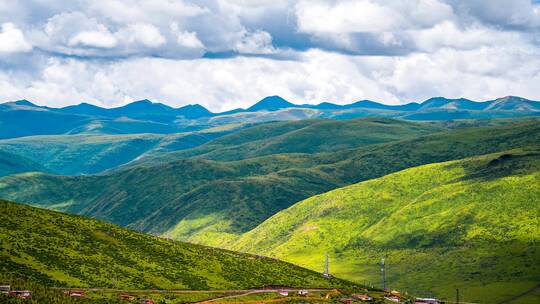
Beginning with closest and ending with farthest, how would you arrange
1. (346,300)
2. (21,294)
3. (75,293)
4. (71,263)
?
(21,294) → (75,293) → (71,263) → (346,300)

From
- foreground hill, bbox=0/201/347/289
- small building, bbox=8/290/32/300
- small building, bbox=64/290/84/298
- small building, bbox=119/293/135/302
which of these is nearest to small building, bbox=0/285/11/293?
small building, bbox=8/290/32/300

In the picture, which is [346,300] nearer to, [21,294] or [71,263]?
[71,263]

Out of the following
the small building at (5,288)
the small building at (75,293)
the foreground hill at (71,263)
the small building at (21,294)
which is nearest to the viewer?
the small building at (21,294)

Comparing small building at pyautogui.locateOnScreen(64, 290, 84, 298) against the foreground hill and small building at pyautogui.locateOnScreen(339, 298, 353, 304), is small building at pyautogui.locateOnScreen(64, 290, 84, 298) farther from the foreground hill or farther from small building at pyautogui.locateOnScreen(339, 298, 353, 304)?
small building at pyautogui.locateOnScreen(339, 298, 353, 304)

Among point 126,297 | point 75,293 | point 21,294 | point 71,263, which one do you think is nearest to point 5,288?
point 21,294

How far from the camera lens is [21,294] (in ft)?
416

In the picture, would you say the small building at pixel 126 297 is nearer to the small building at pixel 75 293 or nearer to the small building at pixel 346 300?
the small building at pixel 75 293

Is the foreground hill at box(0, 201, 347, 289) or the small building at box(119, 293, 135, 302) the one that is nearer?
the small building at box(119, 293, 135, 302)

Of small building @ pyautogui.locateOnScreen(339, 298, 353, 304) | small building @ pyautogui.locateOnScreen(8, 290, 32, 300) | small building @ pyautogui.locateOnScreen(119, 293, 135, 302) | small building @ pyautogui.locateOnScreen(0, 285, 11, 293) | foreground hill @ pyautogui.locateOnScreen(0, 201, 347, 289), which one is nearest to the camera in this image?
small building @ pyautogui.locateOnScreen(8, 290, 32, 300)

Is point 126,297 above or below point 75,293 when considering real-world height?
below

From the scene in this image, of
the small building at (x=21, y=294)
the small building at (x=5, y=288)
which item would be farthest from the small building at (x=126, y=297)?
the small building at (x=5, y=288)

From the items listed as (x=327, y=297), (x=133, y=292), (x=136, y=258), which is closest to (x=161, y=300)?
(x=133, y=292)

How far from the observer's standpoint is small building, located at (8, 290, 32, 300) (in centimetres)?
12364

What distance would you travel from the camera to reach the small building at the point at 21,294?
12364cm
